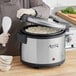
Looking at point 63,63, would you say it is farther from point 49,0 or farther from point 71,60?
point 49,0

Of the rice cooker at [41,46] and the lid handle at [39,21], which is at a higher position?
the lid handle at [39,21]

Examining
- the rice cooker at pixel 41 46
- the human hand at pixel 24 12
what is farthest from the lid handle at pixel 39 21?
the human hand at pixel 24 12

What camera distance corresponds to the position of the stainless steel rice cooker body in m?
1.17

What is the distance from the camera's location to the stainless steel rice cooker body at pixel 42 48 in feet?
3.83

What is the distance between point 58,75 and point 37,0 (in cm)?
58

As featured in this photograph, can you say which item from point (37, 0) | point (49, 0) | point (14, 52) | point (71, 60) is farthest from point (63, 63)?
point (49, 0)

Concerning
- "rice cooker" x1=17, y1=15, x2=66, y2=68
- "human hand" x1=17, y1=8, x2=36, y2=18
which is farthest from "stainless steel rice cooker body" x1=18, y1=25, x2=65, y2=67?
"human hand" x1=17, y1=8, x2=36, y2=18

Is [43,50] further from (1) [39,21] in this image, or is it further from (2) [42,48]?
(1) [39,21]

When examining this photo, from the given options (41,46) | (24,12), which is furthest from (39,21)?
(24,12)

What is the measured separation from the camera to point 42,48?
117 cm

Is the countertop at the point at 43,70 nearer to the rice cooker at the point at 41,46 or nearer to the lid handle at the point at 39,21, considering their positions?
the rice cooker at the point at 41,46

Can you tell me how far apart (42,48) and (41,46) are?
11 mm

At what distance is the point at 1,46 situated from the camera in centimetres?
147

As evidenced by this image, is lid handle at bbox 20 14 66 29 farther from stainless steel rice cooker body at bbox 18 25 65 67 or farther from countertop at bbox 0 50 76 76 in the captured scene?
countertop at bbox 0 50 76 76
